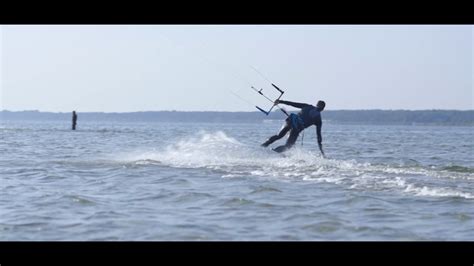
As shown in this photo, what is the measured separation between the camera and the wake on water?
15151 millimetres

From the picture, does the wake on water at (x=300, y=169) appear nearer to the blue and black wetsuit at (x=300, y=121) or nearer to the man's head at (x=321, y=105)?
the blue and black wetsuit at (x=300, y=121)

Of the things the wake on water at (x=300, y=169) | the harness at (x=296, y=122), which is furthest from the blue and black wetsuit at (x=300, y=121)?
the wake on water at (x=300, y=169)

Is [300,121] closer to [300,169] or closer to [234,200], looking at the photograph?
[300,169]

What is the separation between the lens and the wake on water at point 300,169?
15151 mm

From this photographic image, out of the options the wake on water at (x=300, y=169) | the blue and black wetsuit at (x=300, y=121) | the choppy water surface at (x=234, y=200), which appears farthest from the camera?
the blue and black wetsuit at (x=300, y=121)

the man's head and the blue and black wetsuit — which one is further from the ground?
the man's head

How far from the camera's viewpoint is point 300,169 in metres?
18.3

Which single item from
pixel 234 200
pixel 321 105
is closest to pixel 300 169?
pixel 321 105

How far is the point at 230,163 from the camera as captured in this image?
19891mm

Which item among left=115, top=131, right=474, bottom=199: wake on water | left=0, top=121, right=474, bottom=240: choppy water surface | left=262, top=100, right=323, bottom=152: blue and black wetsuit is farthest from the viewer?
left=262, top=100, right=323, bottom=152: blue and black wetsuit

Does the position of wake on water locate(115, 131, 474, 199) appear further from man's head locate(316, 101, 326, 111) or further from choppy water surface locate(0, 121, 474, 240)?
man's head locate(316, 101, 326, 111)

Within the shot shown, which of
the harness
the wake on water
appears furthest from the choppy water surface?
the harness
